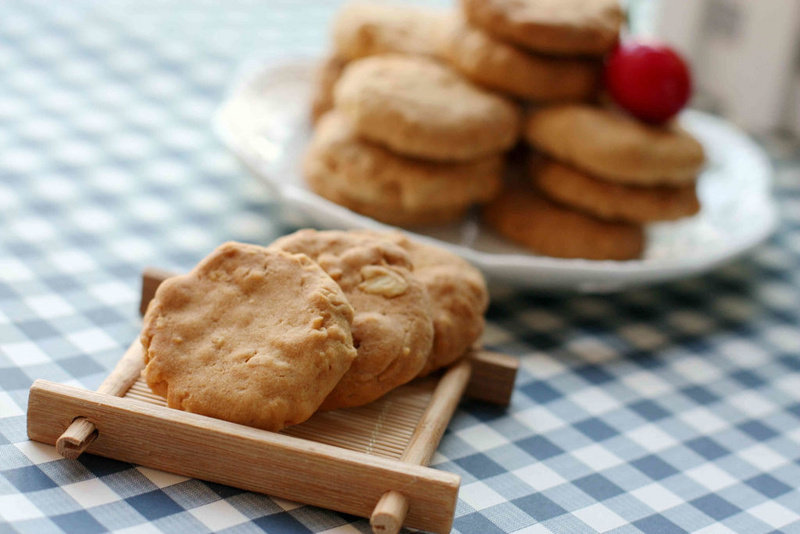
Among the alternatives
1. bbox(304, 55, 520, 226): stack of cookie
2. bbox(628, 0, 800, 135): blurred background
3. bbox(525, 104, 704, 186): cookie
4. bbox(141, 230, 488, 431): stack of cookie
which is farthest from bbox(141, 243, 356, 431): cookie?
bbox(628, 0, 800, 135): blurred background

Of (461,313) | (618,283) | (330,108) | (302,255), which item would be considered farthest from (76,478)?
(330,108)

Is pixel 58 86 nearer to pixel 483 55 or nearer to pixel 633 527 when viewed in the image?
pixel 483 55

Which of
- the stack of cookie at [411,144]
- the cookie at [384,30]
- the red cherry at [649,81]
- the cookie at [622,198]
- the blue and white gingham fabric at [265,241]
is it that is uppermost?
the cookie at [384,30]

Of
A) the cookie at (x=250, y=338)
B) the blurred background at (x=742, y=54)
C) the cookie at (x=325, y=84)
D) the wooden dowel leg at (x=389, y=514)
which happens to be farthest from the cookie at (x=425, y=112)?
the blurred background at (x=742, y=54)

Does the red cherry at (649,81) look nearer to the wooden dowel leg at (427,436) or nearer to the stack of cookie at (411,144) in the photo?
the stack of cookie at (411,144)

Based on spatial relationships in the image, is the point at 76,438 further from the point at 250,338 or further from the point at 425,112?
the point at 425,112

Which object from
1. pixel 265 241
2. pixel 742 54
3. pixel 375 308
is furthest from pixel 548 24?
pixel 742 54
